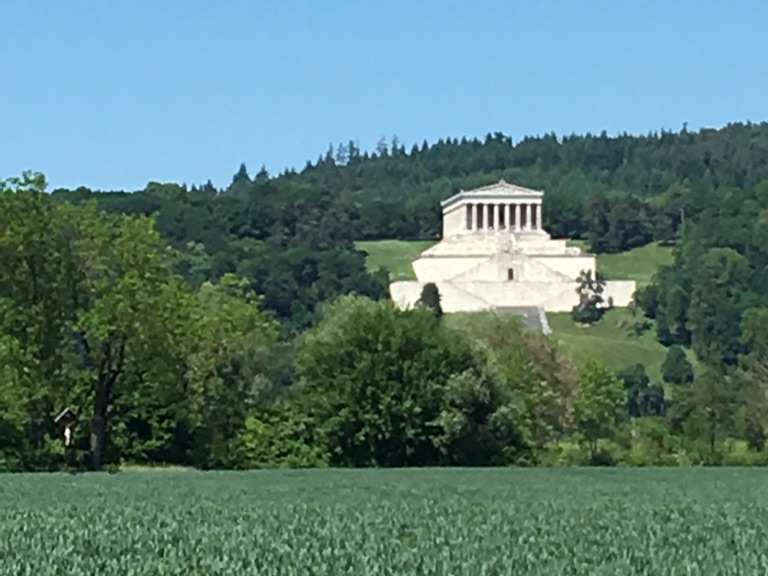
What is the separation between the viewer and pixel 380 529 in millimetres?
26641

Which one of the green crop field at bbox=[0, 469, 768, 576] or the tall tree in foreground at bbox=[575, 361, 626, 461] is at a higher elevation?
the tall tree in foreground at bbox=[575, 361, 626, 461]

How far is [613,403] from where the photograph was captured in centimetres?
9412

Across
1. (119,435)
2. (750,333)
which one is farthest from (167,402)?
(750,333)

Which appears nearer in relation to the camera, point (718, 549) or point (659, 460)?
point (718, 549)

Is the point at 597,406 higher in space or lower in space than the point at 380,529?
higher

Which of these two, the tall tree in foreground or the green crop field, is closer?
the green crop field

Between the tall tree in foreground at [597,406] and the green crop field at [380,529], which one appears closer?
the green crop field at [380,529]

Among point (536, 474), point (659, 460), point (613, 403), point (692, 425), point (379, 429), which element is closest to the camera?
point (536, 474)

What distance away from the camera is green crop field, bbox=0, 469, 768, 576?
21.0m

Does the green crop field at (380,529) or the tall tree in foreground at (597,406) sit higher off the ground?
the tall tree in foreground at (597,406)

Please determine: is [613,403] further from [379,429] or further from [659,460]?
[379,429]

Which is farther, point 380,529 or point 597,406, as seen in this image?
point 597,406

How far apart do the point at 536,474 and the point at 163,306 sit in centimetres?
1599

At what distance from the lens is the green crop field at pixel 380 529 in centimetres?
2095
